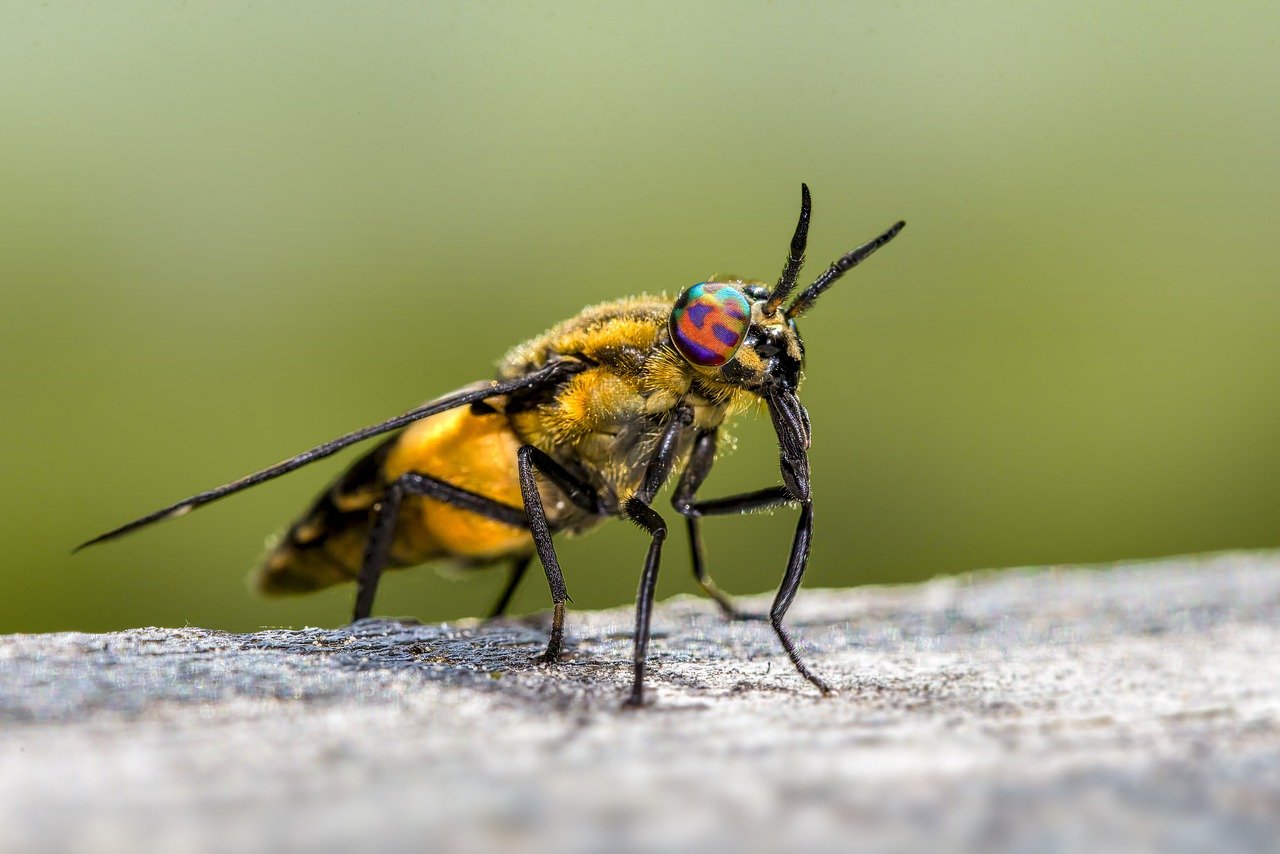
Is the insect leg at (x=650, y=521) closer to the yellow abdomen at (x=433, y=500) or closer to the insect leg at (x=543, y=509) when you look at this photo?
the insect leg at (x=543, y=509)

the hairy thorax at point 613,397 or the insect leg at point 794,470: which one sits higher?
the hairy thorax at point 613,397

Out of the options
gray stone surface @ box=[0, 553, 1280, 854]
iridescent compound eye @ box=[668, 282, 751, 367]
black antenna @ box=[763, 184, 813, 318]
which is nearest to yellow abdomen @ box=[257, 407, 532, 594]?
iridescent compound eye @ box=[668, 282, 751, 367]

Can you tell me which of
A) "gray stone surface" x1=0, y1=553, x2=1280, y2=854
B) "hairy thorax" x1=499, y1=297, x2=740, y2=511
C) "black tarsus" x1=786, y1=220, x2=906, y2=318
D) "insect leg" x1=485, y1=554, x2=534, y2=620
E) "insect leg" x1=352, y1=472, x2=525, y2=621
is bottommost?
"gray stone surface" x1=0, y1=553, x2=1280, y2=854

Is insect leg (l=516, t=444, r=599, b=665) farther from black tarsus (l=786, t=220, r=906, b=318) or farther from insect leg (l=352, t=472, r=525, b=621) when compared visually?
black tarsus (l=786, t=220, r=906, b=318)

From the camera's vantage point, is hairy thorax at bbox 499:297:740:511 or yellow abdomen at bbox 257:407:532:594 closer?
hairy thorax at bbox 499:297:740:511

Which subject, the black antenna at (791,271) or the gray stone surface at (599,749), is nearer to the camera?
the gray stone surface at (599,749)

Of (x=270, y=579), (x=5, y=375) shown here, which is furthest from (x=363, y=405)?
(x=270, y=579)

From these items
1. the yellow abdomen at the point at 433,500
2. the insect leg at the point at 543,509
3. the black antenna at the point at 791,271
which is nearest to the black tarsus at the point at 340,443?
the insect leg at the point at 543,509
